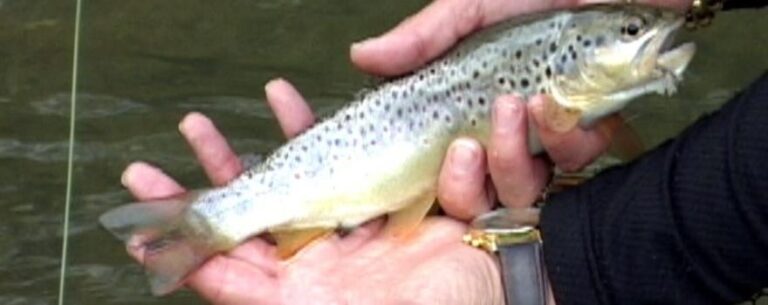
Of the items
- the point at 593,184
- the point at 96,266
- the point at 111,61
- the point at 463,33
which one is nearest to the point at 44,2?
the point at 111,61

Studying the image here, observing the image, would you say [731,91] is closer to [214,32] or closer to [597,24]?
[214,32]

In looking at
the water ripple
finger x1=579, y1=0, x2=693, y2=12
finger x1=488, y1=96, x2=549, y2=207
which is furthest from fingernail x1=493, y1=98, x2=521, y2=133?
the water ripple

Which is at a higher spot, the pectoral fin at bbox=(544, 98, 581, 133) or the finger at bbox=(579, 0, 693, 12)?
the finger at bbox=(579, 0, 693, 12)

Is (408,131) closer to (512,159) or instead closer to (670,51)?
(512,159)

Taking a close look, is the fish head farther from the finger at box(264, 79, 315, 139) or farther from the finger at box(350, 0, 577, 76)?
the finger at box(264, 79, 315, 139)

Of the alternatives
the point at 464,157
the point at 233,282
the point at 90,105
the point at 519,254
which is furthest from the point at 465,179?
the point at 90,105

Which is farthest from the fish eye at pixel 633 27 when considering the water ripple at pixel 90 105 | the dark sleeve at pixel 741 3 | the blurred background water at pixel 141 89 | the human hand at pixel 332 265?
the water ripple at pixel 90 105

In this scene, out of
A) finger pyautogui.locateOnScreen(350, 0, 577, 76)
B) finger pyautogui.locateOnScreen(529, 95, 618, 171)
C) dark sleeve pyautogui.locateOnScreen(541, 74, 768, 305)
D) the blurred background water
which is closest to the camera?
dark sleeve pyautogui.locateOnScreen(541, 74, 768, 305)
